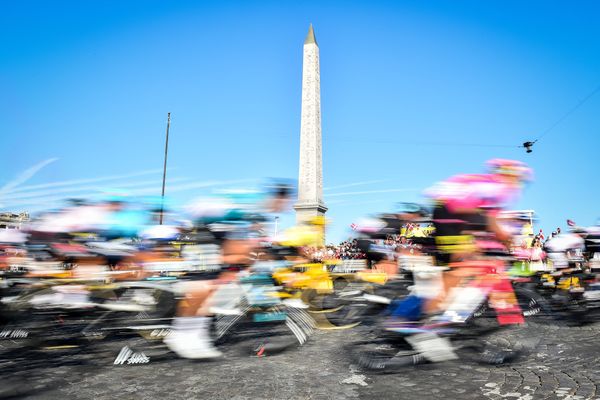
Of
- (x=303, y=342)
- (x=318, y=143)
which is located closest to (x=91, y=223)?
(x=303, y=342)

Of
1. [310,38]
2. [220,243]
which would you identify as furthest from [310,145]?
[220,243]

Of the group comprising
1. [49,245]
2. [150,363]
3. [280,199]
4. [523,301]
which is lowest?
[150,363]

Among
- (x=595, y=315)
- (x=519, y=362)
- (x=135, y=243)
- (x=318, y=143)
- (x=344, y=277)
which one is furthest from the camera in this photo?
(x=318, y=143)

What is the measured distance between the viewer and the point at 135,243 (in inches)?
239

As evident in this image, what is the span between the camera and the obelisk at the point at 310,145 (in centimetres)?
2753

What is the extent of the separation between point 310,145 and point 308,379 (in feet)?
78.9

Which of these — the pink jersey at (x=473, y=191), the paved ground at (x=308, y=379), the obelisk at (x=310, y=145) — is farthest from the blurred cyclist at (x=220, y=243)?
the obelisk at (x=310, y=145)

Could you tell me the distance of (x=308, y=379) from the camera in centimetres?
398

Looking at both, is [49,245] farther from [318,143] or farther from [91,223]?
[318,143]

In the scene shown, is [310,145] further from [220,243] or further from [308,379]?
[308,379]

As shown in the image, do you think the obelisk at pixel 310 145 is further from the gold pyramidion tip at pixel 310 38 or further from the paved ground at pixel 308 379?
the paved ground at pixel 308 379

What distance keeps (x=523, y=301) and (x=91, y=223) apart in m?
5.23

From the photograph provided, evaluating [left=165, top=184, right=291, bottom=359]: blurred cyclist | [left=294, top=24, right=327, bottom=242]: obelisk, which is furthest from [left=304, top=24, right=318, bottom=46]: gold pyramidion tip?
[left=165, top=184, right=291, bottom=359]: blurred cyclist

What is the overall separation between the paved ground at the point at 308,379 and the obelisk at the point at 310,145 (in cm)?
2265
